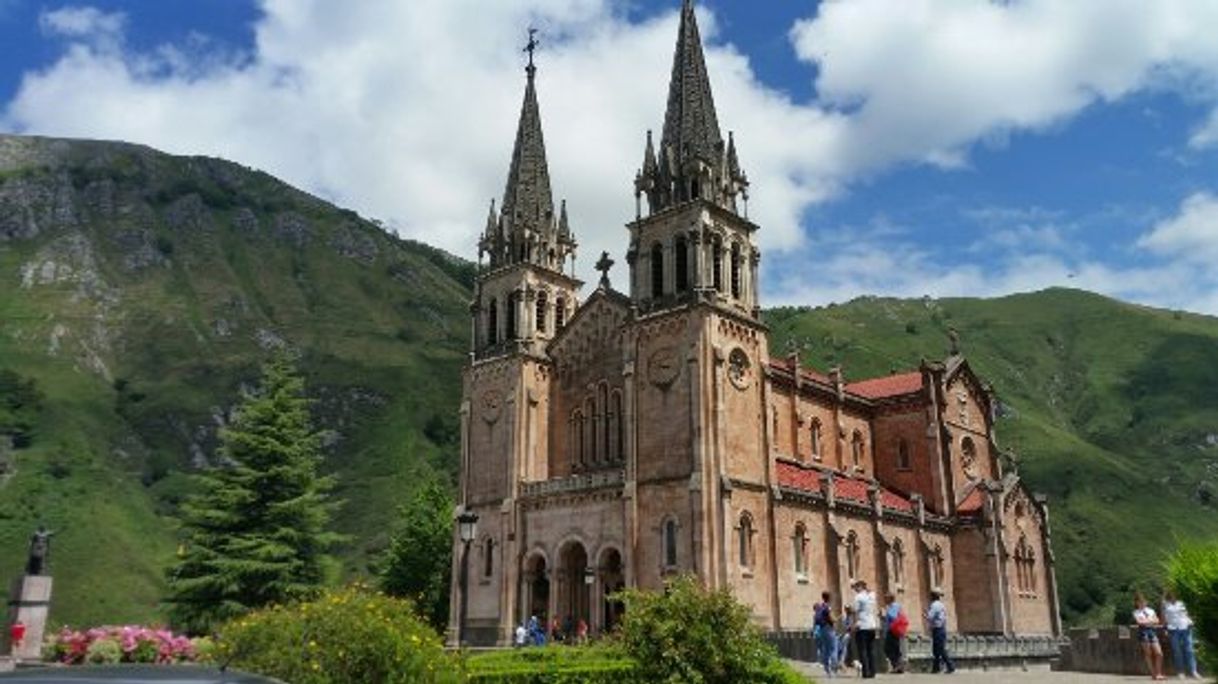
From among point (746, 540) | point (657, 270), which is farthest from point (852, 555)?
point (657, 270)

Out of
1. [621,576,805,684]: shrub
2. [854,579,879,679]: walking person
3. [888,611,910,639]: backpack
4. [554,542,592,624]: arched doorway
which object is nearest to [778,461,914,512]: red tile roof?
[554,542,592,624]: arched doorway

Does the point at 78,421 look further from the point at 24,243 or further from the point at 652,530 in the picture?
the point at 652,530

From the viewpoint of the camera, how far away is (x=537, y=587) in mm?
44656

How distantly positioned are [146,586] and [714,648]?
236 ft

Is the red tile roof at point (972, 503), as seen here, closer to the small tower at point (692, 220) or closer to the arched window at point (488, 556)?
the small tower at point (692, 220)

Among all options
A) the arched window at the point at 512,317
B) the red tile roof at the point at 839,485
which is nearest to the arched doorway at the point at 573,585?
the red tile roof at the point at 839,485

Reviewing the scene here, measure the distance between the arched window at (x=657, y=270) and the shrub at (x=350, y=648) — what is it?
28.6 meters

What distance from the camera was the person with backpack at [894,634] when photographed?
24.6m

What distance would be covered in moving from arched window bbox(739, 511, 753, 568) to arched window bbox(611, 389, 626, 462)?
718cm

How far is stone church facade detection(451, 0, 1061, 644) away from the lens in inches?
1576

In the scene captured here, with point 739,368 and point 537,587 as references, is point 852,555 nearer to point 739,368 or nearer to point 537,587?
point 739,368

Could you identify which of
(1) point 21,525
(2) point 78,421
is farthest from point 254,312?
(1) point 21,525

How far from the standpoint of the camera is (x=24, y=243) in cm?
14200

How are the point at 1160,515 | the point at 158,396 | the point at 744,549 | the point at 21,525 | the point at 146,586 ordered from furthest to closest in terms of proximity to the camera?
the point at 158,396 < the point at 1160,515 < the point at 21,525 < the point at 146,586 < the point at 744,549
